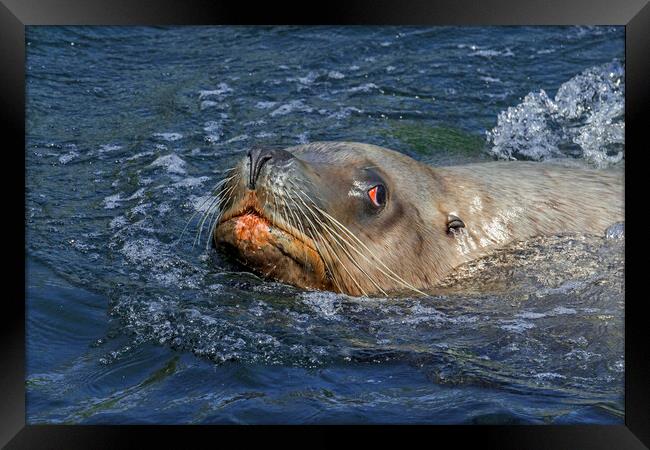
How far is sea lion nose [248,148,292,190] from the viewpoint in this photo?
590 centimetres

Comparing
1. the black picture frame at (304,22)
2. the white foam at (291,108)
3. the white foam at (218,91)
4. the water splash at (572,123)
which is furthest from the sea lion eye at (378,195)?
the white foam at (218,91)

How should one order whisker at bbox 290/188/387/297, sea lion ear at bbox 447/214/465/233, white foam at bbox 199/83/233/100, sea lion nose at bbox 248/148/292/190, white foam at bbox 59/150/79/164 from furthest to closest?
white foam at bbox 199/83/233/100, white foam at bbox 59/150/79/164, sea lion ear at bbox 447/214/465/233, whisker at bbox 290/188/387/297, sea lion nose at bbox 248/148/292/190

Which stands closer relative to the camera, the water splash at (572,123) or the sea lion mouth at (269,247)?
the sea lion mouth at (269,247)

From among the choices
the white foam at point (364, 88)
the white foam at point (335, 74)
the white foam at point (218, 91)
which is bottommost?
the white foam at point (218, 91)

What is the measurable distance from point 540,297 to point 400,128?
10.4 feet

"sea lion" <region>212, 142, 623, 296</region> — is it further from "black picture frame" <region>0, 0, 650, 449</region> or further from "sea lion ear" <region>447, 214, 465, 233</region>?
"black picture frame" <region>0, 0, 650, 449</region>

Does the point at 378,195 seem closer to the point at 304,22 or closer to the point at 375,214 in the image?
the point at 375,214

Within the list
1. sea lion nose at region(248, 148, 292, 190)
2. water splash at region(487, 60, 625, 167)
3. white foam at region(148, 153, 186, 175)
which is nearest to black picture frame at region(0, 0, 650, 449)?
sea lion nose at region(248, 148, 292, 190)

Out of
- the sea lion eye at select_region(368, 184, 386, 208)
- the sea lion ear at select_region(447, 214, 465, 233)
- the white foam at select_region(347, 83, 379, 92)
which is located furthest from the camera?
the white foam at select_region(347, 83, 379, 92)

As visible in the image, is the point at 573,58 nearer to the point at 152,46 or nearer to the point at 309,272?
the point at 152,46

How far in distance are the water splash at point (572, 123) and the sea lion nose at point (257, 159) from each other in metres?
2.99

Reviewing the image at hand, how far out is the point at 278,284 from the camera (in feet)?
20.4

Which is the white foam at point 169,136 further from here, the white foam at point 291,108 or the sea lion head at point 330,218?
the sea lion head at point 330,218

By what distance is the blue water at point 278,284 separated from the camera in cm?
555
